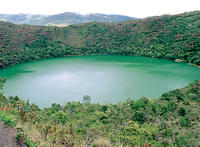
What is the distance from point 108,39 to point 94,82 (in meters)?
23.8

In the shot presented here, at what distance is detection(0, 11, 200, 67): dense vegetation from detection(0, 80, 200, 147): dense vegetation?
20.0 m

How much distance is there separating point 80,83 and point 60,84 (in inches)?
89.1

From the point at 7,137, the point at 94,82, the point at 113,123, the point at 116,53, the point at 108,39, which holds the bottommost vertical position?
the point at 94,82

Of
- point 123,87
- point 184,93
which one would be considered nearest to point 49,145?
point 184,93

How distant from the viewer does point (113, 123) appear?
9.23 m

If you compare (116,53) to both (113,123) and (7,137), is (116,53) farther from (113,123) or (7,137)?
(7,137)

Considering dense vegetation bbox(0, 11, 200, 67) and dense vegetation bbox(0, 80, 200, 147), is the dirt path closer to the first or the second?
dense vegetation bbox(0, 80, 200, 147)

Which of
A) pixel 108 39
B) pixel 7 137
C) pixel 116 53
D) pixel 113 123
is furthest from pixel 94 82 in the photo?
pixel 108 39

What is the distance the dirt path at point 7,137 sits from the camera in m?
3.19

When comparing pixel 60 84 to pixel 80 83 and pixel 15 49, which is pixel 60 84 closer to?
pixel 80 83

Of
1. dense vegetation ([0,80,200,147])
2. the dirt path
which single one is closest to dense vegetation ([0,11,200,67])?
dense vegetation ([0,80,200,147])

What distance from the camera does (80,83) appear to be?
20094 millimetres

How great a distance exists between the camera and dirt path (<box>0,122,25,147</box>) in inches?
125

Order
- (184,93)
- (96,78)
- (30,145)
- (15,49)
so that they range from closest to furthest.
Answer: (30,145), (184,93), (96,78), (15,49)
